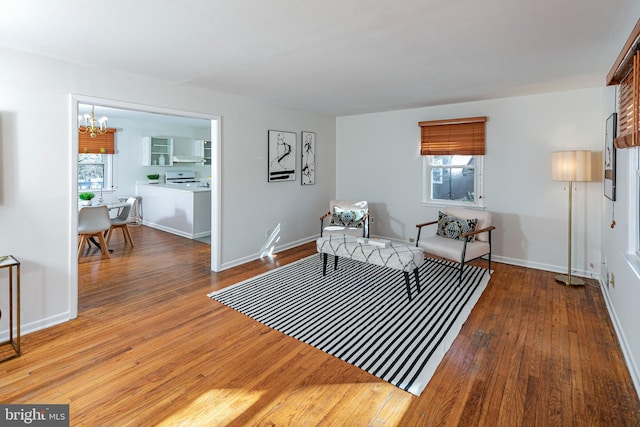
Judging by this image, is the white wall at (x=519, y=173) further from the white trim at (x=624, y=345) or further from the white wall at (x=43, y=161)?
the white wall at (x=43, y=161)

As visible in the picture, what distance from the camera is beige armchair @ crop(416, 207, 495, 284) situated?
3.98 m

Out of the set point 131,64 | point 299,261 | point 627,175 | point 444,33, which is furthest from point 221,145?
point 627,175

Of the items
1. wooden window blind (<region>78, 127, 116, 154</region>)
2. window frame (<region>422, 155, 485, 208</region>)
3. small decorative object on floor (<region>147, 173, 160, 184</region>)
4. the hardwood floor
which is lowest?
the hardwood floor

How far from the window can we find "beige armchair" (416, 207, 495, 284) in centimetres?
685

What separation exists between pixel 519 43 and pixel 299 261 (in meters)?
3.53

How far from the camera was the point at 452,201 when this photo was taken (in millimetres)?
5121

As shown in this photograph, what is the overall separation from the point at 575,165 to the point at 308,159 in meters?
3.70

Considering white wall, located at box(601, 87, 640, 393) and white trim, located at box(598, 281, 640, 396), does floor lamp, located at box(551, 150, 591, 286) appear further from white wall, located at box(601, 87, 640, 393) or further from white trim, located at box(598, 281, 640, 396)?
white trim, located at box(598, 281, 640, 396)

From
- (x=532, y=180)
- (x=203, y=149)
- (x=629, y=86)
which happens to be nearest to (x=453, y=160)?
(x=532, y=180)

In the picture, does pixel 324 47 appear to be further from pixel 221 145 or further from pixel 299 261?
pixel 299 261

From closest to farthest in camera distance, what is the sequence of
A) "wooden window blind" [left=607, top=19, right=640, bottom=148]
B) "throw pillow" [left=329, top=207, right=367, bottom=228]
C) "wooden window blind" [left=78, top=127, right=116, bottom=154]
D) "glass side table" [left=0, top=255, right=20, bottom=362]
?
"wooden window blind" [left=607, top=19, right=640, bottom=148] < "glass side table" [left=0, top=255, right=20, bottom=362] < "throw pillow" [left=329, top=207, right=367, bottom=228] < "wooden window blind" [left=78, top=127, right=116, bottom=154]

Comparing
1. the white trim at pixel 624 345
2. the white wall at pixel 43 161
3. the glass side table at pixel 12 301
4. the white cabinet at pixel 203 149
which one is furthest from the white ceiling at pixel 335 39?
the white cabinet at pixel 203 149

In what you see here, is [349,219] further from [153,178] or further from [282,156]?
[153,178]

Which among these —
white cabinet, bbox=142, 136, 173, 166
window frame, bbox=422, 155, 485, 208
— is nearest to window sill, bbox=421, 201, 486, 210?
window frame, bbox=422, 155, 485, 208
